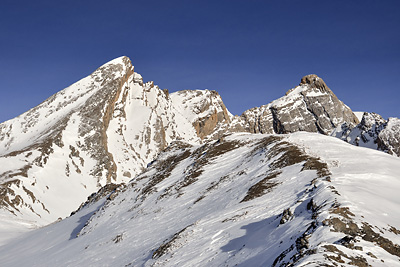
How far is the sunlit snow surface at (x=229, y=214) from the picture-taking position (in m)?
19.0

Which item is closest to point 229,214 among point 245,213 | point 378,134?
point 245,213

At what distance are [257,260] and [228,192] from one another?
18377 mm

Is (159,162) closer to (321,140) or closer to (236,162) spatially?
Result: (236,162)

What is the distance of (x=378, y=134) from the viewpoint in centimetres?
17262

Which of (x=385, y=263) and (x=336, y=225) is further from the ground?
(x=336, y=225)

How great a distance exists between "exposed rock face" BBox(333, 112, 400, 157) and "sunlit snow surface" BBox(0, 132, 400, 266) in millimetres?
125157

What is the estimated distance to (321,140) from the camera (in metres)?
45.7

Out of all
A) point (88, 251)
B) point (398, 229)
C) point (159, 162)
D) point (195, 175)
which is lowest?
→ point (398, 229)

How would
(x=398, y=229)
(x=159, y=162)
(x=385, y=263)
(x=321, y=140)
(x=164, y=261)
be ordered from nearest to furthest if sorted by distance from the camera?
(x=385, y=263) → (x=398, y=229) → (x=164, y=261) → (x=321, y=140) → (x=159, y=162)

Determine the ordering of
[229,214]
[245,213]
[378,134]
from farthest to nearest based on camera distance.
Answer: [378,134]
[229,214]
[245,213]

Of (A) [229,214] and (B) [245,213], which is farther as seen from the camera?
(A) [229,214]

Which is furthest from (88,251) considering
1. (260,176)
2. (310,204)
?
(310,204)

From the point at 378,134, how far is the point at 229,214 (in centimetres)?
16507

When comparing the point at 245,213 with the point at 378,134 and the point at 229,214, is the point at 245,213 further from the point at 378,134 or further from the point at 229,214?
the point at 378,134
